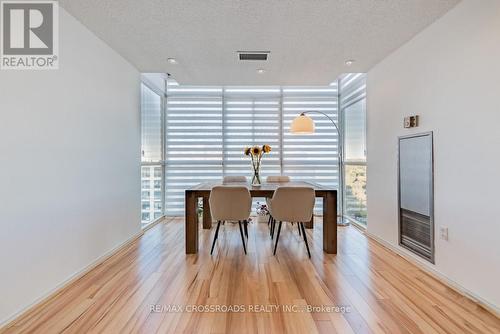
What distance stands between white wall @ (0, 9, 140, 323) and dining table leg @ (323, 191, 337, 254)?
2682mm

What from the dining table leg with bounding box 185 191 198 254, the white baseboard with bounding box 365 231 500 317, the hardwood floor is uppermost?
the dining table leg with bounding box 185 191 198 254

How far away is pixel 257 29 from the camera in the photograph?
9.29 ft

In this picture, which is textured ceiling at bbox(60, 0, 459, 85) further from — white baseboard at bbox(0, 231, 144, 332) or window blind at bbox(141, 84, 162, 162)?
white baseboard at bbox(0, 231, 144, 332)

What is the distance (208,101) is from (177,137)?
977mm

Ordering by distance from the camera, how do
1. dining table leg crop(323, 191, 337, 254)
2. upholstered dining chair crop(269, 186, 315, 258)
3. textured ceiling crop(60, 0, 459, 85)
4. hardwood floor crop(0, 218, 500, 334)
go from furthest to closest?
dining table leg crop(323, 191, 337, 254)
upholstered dining chair crop(269, 186, 315, 258)
textured ceiling crop(60, 0, 459, 85)
hardwood floor crop(0, 218, 500, 334)

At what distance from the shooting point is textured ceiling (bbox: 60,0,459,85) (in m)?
2.40

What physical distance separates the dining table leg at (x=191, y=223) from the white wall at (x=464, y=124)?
2649 mm

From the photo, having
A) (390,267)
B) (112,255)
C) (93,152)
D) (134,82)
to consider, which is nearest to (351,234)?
(390,267)

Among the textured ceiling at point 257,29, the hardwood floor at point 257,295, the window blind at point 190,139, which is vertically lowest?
the hardwood floor at point 257,295

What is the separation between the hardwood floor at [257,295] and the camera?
6.07ft

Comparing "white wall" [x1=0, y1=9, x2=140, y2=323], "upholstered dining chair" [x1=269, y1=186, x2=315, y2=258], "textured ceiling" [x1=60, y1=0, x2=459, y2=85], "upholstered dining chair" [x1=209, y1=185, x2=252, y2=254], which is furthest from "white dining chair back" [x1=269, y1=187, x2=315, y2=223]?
"white wall" [x1=0, y1=9, x2=140, y2=323]

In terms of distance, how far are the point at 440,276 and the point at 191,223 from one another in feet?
8.98

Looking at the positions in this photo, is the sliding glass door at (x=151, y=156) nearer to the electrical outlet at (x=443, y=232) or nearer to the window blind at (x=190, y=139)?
the window blind at (x=190, y=139)

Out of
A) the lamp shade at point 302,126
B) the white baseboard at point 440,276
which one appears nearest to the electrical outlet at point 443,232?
the white baseboard at point 440,276
